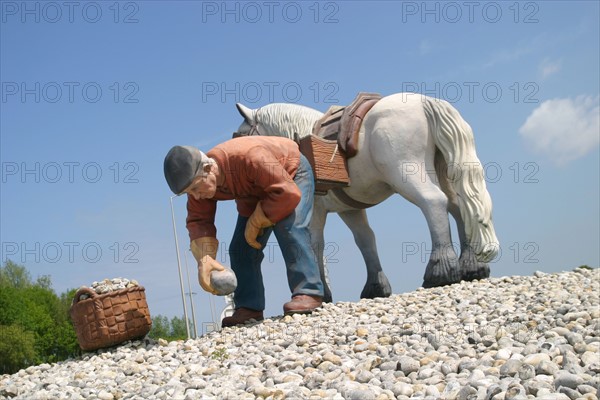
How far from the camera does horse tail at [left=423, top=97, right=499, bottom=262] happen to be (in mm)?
4613

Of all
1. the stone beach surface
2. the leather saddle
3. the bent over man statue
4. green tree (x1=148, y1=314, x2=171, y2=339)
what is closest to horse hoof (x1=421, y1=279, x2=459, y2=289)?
the stone beach surface

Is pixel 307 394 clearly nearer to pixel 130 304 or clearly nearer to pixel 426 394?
pixel 426 394

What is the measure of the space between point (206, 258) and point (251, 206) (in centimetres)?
54

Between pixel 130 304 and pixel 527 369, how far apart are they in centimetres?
269

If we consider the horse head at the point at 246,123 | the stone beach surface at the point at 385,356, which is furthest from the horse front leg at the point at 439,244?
the horse head at the point at 246,123

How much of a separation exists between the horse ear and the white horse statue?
35 centimetres

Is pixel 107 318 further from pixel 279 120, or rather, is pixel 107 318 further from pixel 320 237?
pixel 279 120

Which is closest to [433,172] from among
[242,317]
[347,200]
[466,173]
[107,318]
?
[466,173]

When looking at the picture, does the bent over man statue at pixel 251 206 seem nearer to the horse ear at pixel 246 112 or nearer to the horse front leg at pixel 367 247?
the horse ear at pixel 246 112

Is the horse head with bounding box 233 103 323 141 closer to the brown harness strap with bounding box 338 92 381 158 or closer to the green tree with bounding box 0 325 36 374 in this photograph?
the brown harness strap with bounding box 338 92 381 158

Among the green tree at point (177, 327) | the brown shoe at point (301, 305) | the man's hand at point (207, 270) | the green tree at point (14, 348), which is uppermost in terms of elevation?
the man's hand at point (207, 270)

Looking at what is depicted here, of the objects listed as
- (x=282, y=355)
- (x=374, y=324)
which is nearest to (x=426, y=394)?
(x=282, y=355)

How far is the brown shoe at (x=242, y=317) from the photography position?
424cm

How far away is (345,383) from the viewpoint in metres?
2.24
